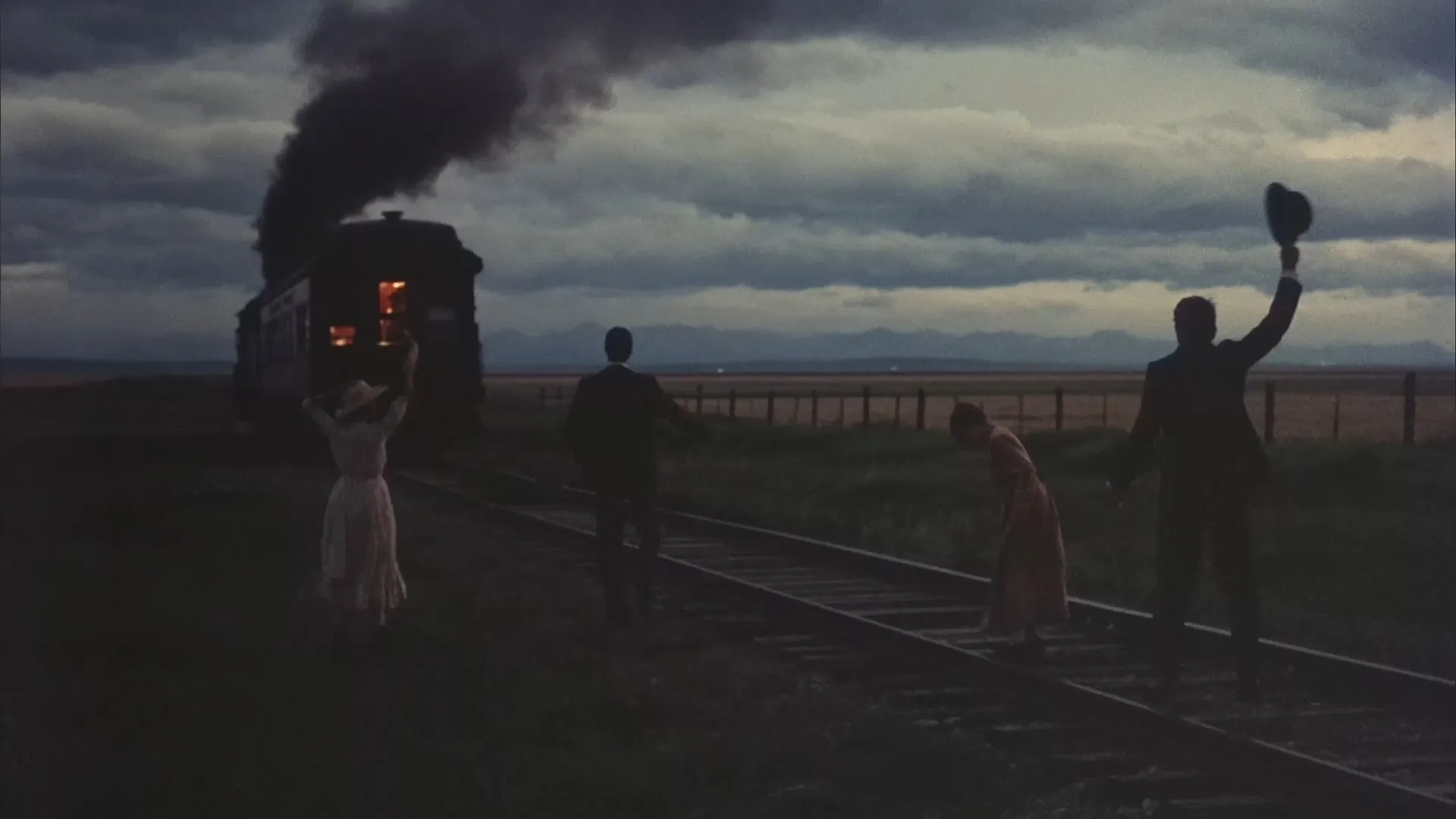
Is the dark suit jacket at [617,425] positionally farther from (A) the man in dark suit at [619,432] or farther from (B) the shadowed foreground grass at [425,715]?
(B) the shadowed foreground grass at [425,715]

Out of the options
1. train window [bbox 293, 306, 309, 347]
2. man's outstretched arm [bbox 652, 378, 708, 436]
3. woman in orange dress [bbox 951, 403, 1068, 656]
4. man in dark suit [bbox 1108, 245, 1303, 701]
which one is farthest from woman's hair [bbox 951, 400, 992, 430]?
train window [bbox 293, 306, 309, 347]

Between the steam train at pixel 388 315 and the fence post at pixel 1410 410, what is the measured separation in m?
13.4

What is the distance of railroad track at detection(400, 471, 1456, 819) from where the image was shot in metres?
6.43

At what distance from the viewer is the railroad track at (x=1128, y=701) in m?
6.43

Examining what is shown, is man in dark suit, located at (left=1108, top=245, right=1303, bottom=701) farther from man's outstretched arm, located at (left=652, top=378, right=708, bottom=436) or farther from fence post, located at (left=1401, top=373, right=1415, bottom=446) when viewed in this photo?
fence post, located at (left=1401, top=373, right=1415, bottom=446)

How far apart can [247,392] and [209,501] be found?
1643 cm

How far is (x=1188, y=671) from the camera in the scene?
8.85m

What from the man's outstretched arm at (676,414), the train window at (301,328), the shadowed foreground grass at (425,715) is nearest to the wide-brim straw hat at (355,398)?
the shadowed foreground grass at (425,715)

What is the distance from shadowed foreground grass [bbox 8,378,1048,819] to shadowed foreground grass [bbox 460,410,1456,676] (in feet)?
6.00

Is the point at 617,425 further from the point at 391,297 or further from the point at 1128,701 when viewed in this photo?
the point at 391,297

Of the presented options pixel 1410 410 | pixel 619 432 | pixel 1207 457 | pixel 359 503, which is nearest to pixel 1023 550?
pixel 1207 457

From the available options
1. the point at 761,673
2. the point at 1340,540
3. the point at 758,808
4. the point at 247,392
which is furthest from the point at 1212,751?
the point at 247,392

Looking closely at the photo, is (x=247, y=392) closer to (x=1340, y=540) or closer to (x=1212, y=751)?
(x=1340, y=540)

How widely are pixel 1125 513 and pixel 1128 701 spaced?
35.8 feet
